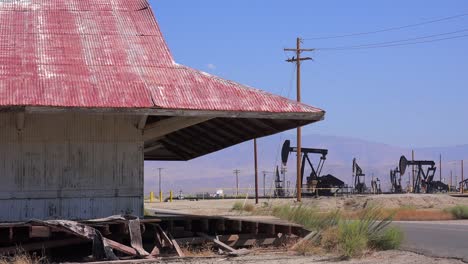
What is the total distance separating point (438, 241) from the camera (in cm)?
2272

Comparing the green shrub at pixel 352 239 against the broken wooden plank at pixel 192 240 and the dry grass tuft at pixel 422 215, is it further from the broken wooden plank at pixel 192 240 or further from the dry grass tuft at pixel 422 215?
the dry grass tuft at pixel 422 215

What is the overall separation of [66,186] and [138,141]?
2106mm

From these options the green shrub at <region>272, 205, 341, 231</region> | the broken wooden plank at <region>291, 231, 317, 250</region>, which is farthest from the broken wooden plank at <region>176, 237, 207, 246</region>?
the green shrub at <region>272, 205, 341, 231</region>

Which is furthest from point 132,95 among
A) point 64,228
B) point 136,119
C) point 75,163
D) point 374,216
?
point 374,216

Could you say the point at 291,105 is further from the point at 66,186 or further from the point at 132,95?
the point at 66,186

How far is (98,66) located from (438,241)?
11.4 m

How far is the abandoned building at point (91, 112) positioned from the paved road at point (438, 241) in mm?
4683

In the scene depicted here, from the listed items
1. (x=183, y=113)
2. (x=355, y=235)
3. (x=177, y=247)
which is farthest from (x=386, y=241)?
(x=183, y=113)

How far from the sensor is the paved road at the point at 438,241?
1919cm

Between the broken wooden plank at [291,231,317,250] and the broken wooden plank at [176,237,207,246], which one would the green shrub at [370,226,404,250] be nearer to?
the broken wooden plank at [291,231,317,250]

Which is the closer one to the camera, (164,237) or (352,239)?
(352,239)

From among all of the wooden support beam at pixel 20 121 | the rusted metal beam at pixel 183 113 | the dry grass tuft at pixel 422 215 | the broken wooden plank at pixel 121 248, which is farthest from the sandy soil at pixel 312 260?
the dry grass tuft at pixel 422 215

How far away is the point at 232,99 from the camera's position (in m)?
18.7

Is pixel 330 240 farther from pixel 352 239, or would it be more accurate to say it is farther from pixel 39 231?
pixel 39 231
